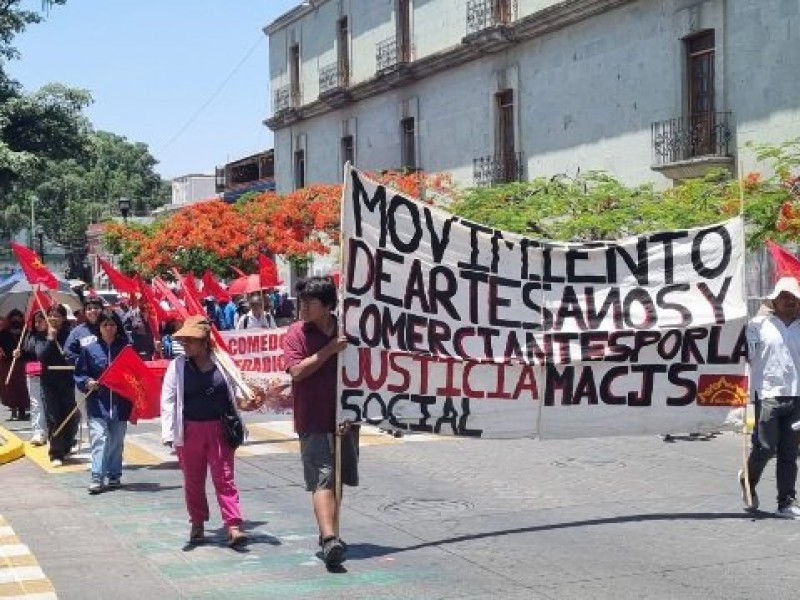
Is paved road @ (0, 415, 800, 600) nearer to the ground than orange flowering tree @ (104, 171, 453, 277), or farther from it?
nearer to the ground

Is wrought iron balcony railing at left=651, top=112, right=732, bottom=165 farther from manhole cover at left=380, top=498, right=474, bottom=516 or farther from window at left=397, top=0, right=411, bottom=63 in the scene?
manhole cover at left=380, top=498, right=474, bottom=516

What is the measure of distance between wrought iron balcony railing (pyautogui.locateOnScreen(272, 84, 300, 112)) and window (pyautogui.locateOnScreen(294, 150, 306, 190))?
1690 mm

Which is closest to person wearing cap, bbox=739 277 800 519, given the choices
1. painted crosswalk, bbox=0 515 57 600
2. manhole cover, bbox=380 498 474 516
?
manhole cover, bbox=380 498 474 516

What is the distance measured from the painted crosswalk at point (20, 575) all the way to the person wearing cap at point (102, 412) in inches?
78.9

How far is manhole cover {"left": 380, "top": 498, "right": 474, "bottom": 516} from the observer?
31.4 ft

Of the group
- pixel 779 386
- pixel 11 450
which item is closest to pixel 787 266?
pixel 779 386

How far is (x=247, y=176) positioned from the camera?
170 ft

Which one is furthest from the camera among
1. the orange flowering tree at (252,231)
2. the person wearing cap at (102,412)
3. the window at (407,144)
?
the window at (407,144)

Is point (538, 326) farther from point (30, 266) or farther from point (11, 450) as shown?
point (30, 266)

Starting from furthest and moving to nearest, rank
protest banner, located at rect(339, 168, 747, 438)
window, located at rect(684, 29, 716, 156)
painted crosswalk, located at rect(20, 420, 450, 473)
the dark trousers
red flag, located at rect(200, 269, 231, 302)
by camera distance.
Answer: window, located at rect(684, 29, 716, 156), red flag, located at rect(200, 269, 231, 302), painted crosswalk, located at rect(20, 420, 450, 473), the dark trousers, protest banner, located at rect(339, 168, 747, 438)

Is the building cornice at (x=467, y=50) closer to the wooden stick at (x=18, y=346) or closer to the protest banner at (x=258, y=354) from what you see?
the wooden stick at (x=18, y=346)

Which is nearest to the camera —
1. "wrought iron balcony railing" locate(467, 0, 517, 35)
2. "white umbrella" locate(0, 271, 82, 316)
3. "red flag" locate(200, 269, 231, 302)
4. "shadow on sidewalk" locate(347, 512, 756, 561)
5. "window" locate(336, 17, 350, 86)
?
"shadow on sidewalk" locate(347, 512, 756, 561)

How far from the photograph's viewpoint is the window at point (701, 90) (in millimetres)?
21875

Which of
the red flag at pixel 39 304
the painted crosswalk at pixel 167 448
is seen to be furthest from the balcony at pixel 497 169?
the red flag at pixel 39 304
